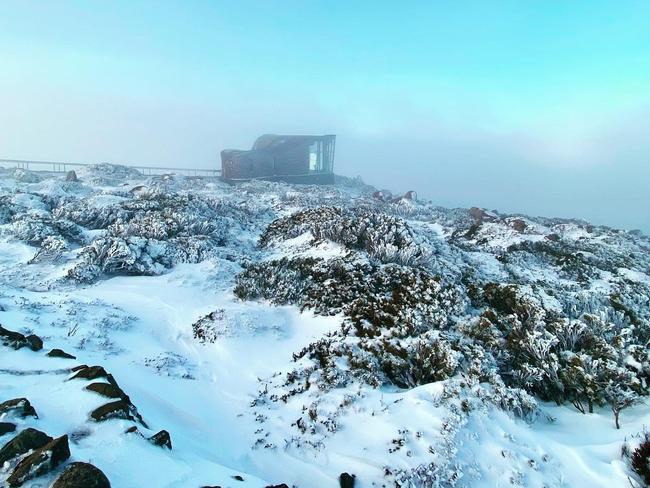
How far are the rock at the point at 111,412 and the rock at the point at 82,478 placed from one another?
1261 mm

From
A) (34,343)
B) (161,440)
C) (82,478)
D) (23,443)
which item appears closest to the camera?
(82,478)

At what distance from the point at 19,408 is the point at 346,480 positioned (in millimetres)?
4327

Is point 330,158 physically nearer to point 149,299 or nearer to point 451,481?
point 149,299

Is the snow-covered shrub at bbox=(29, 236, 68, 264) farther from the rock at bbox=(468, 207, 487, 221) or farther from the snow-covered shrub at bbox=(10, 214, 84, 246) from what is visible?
the rock at bbox=(468, 207, 487, 221)

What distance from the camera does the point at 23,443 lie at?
389 cm

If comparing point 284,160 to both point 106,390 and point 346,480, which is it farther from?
point 346,480

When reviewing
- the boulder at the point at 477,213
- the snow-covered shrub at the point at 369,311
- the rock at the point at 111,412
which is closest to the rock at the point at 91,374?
the rock at the point at 111,412

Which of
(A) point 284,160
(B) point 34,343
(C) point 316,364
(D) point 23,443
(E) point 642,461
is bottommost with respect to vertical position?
(C) point 316,364

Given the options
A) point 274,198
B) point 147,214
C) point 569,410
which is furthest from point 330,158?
point 569,410

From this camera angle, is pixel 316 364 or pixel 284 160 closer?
pixel 316 364

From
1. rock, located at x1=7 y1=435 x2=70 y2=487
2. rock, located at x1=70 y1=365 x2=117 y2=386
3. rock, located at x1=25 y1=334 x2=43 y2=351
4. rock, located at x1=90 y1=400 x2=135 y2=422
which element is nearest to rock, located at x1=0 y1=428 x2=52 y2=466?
rock, located at x1=7 y1=435 x2=70 y2=487

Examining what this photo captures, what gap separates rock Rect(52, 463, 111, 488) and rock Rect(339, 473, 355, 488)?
118 inches

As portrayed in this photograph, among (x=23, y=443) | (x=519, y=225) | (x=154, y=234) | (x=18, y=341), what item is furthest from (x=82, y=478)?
(x=519, y=225)

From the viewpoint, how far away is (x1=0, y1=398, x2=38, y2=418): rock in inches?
181
